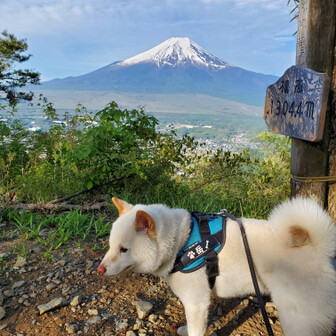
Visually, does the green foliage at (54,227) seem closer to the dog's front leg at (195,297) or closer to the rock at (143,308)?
the rock at (143,308)

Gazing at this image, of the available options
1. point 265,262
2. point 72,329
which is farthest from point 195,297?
point 72,329

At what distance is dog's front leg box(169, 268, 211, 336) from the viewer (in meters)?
2.13

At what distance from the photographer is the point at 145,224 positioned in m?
2.13

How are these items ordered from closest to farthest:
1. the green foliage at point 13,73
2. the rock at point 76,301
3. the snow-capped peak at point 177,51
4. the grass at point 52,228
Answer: the rock at point 76,301, the grass at point 52,228, the green foliage at point 13,73, the snow-capped peak at point 177,51

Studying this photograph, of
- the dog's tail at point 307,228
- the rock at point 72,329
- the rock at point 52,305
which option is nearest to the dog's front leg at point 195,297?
the dog's tail at point 307,228

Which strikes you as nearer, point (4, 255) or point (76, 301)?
point (76, 301)

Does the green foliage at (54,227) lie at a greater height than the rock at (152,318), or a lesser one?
greater

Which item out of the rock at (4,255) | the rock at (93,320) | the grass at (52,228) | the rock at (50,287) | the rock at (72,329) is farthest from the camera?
the grass at (52,228)

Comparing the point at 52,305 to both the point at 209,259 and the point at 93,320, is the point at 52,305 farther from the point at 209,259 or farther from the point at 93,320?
the point at 209,259

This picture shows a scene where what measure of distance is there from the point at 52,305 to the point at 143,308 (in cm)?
75

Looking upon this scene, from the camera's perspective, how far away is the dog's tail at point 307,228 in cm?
193

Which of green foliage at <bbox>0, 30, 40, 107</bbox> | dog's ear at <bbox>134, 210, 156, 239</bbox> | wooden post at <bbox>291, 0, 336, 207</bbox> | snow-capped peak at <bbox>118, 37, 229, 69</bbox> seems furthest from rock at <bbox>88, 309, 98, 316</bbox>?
snow-capped peak at <bbox>118, 37, 229, 69</bbox>

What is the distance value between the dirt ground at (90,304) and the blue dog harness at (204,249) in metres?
0.60

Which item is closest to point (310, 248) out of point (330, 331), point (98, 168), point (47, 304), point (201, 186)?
point (330, 331)
